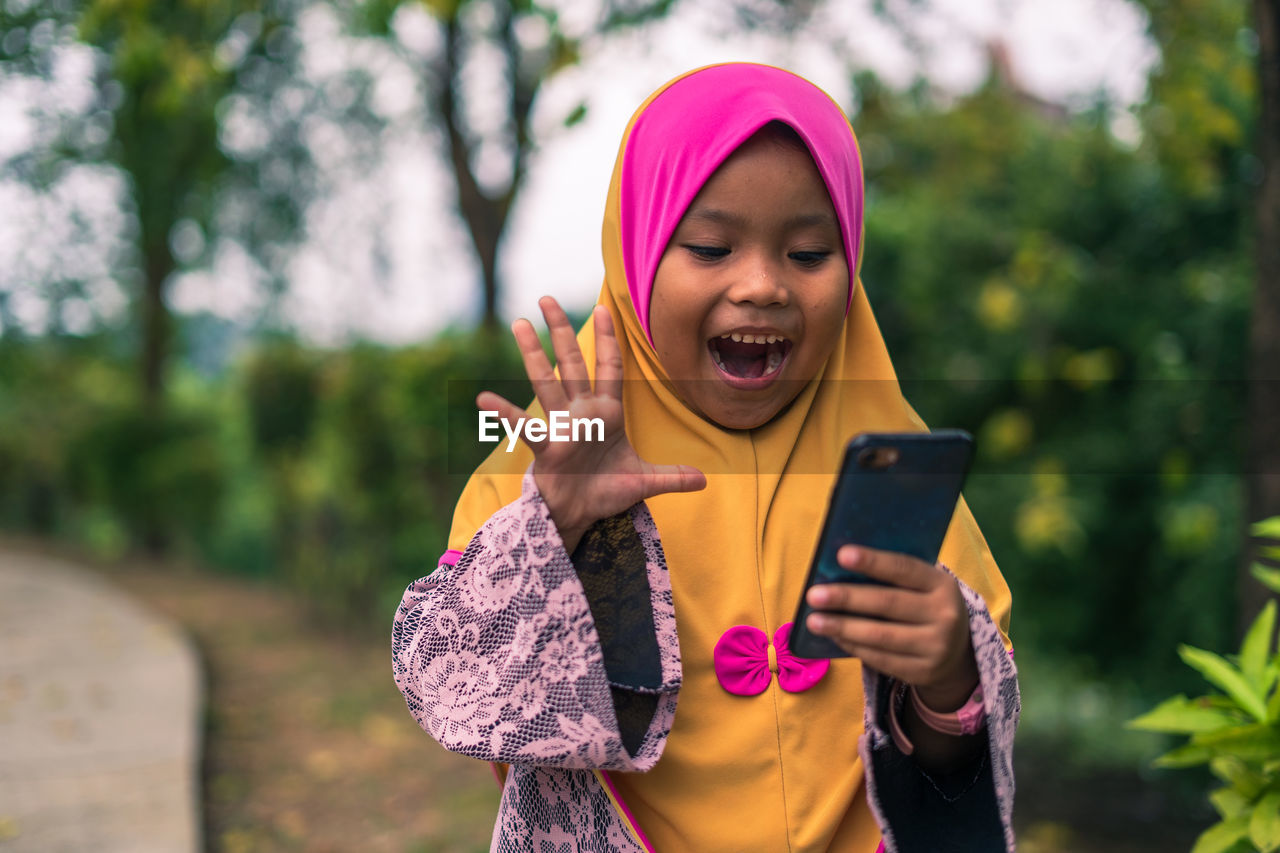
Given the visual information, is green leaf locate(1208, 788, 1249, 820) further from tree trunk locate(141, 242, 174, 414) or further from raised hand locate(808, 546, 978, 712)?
tree trunk locate(141, 242, 174, 414)

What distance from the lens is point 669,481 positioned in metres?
1.17

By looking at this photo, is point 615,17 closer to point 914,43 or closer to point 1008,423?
point 914,43

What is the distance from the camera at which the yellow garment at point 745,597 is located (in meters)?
1.32

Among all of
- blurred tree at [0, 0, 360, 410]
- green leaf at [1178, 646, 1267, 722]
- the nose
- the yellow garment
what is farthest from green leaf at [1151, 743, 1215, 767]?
blurred tree at [0, 0, 360, 410]

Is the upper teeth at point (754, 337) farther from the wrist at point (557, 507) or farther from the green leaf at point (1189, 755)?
the green leaf at point (1189, 755)

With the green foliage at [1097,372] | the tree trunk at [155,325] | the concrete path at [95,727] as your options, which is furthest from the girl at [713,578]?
the tree trunk at [155,325]

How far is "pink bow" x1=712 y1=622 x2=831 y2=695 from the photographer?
51.9 inches

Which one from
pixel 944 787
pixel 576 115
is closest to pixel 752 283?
pixel 944 787

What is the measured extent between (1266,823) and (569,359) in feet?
5.65

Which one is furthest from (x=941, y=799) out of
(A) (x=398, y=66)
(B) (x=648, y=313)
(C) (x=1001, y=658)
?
(A) (x=398, y=66)

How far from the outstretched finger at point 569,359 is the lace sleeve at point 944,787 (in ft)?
1.57

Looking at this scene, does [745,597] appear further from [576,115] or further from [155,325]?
[155,325]

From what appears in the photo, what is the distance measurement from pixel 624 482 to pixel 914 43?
18.0 ft

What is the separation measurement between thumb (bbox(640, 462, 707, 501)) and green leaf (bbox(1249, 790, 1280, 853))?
1.49 metres
